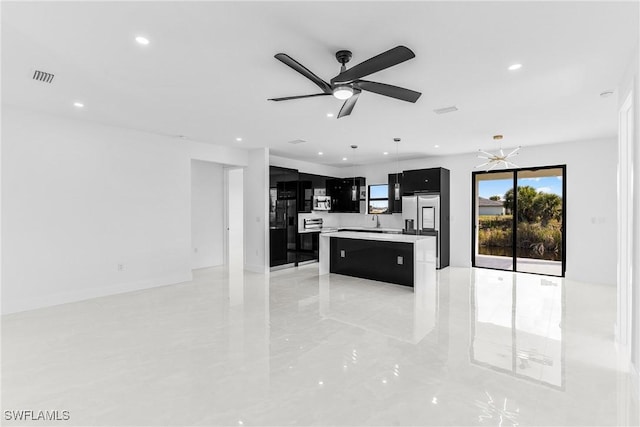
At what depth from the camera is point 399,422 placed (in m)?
2.02

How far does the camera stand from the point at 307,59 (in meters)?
2.82

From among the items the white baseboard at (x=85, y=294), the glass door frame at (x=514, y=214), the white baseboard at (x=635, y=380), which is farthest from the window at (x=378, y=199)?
the white baseboard at (x=635, y=380)

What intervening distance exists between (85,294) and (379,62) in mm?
5339

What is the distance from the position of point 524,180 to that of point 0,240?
30.2 ft

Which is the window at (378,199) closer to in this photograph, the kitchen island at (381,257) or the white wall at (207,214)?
the kitchen island at (381,257)

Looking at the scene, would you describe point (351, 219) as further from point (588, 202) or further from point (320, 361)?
point (320, 361)

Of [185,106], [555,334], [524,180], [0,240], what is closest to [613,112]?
[524,180]

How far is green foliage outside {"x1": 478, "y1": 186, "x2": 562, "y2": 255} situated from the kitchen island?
7.63 feet

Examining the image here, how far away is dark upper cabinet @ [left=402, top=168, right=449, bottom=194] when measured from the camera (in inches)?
287

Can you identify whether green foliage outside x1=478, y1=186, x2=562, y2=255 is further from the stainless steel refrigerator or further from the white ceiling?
the white ceiling

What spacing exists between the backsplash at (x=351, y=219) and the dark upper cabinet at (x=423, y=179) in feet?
3.89

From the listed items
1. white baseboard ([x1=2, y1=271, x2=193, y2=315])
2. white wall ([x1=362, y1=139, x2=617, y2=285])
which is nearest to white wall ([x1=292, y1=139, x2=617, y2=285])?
white wall ([x1=362, y1=139, x2=617, y2=285])

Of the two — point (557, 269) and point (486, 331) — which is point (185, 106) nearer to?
point (486, 331)

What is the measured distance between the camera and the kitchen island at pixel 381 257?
541 centimetres
